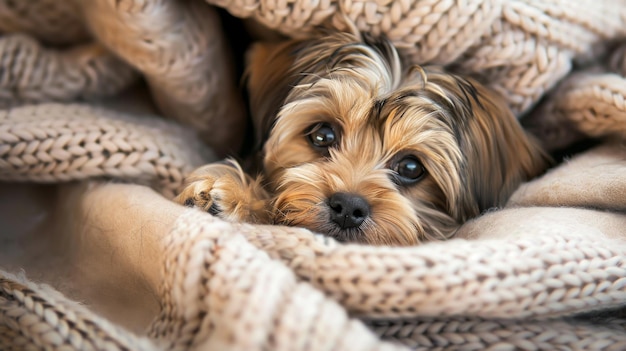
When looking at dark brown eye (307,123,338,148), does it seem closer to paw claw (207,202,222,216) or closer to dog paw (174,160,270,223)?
dog paw (174,160,270,223)

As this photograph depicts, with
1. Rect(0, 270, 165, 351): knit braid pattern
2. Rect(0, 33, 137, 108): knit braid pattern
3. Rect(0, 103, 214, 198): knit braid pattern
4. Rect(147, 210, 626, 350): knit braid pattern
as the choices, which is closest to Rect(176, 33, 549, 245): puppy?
Rect(0, 103, 214, 198): knit braid pattern

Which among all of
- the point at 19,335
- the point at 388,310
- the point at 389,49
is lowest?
the point at 19,335

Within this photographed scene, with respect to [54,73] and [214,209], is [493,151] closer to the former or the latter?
[214,209]

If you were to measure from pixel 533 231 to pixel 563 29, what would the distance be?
31.2 inches

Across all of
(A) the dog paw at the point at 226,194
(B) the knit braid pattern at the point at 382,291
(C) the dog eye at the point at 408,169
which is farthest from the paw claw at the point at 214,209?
(C) the dog eye at the point at 408,169

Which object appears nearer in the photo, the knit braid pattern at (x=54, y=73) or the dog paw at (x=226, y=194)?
the dog paw at (x=226, y=194)

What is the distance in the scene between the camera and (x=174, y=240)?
50.3 inches

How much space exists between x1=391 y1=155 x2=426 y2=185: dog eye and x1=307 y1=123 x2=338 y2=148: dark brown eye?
21cm

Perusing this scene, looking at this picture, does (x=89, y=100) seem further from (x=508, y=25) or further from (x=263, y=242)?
(x=508, y=25)

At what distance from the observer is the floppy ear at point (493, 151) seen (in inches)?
70.0

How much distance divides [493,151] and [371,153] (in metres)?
0.38

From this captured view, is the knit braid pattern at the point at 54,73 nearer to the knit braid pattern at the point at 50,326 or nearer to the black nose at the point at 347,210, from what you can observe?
the knit braid pattern at the point at 50,326

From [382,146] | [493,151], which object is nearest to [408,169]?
[382,146]

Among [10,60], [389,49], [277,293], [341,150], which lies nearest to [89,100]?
[10,60]
